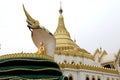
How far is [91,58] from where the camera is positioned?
33062mm

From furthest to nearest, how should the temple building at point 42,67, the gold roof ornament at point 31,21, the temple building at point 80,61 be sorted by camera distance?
the temple building at point 80,61 < the gold roof ornament at point 31,21 < the temple building at point 42,67

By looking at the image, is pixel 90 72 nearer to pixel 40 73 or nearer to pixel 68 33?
pixel 68 33

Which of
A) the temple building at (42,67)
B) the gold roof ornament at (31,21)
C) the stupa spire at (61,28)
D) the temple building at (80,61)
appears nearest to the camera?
the temple building at (42,67)

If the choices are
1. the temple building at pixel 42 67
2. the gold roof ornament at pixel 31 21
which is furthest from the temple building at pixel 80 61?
the gold roof ornament at pixel 31 21

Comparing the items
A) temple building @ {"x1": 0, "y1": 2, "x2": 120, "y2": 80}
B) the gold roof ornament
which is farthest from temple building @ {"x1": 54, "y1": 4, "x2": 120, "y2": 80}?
the gold roof ornament

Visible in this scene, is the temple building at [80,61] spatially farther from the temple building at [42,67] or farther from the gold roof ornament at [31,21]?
the gold roof ornament at [31,21]

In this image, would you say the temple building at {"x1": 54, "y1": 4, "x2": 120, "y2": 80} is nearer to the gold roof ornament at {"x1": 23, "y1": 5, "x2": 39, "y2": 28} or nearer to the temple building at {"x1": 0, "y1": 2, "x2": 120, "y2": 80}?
the temple building at {"x1": 0, "y1": 2, "x2": 120, "y2": 80}

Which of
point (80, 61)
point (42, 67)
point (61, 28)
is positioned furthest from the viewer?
point (61, 28)

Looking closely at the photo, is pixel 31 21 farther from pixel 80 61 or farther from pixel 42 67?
pixel 80 61

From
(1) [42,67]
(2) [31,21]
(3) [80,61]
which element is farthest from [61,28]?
(1) [42,67]

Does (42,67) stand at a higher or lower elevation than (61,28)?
lower

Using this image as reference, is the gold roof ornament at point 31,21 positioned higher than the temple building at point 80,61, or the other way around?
the gold roof ornament at point 31,21

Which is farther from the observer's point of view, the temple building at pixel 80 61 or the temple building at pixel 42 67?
the temple building at pixel 80 61

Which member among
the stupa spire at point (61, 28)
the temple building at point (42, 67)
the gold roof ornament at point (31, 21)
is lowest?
the temple building at point (42, 67)
